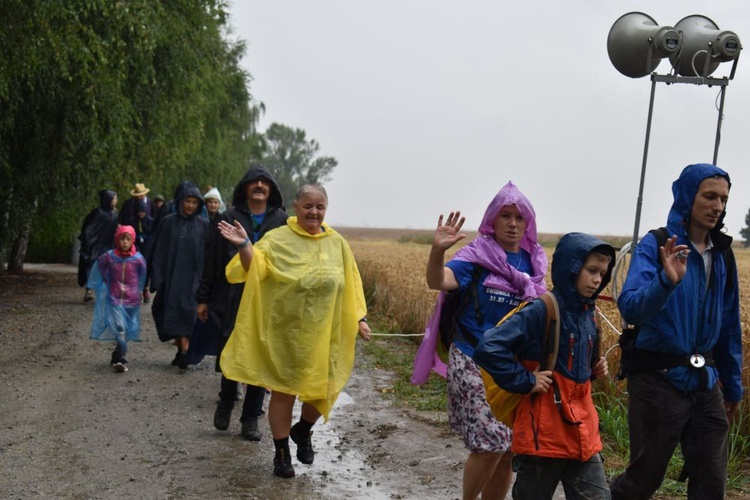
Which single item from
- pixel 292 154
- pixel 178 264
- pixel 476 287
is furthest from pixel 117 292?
pixel 292 154

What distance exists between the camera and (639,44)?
7.23 meters

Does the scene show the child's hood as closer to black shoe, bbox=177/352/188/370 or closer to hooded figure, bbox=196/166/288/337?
hooded figure, bbox=196/166/288/337

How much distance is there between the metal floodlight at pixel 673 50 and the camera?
22.9 ft

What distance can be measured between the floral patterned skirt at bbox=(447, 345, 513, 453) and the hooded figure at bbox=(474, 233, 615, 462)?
2.38 ft

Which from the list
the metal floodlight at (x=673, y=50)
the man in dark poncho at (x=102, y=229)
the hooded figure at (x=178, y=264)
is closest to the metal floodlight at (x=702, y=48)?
the metal floodlight at (x=673, y=50)

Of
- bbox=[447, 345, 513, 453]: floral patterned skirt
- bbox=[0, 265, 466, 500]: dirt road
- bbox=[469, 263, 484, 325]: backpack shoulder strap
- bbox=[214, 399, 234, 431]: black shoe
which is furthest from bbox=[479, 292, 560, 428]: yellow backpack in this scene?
bbox=[214, 399, 234, 431]: black shoe

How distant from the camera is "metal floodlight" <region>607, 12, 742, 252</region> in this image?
6.98m

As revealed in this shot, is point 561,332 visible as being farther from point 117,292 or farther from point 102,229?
point 102,229

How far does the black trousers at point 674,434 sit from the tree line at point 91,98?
9248mm

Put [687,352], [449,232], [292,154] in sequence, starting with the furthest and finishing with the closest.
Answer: [292,154]
[449,232]
[687,352]

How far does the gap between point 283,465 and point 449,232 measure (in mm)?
2213

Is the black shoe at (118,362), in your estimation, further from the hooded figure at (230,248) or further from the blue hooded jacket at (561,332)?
the blue hooded jacket at (561,332)

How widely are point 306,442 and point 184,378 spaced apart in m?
3.92

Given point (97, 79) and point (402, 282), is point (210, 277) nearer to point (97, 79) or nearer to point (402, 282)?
point (97, 79)
